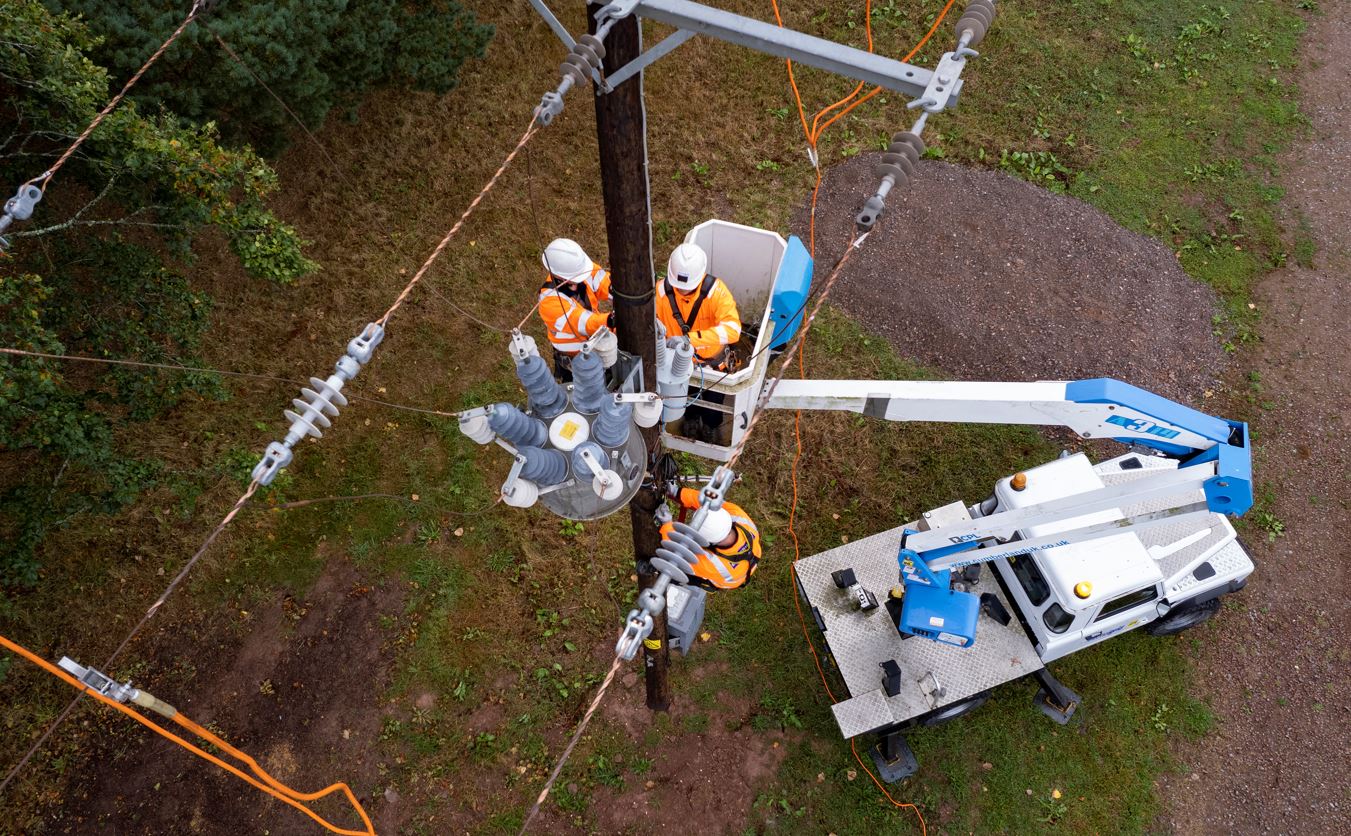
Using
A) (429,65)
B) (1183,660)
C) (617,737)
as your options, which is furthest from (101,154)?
(1183,660)

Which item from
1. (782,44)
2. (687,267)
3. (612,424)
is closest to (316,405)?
(612,424)

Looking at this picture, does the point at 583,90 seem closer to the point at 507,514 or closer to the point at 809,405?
the point at 507,514

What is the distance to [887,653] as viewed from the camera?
8289mm

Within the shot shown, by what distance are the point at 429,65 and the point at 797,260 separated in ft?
18.3

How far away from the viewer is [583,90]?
13.7 metres

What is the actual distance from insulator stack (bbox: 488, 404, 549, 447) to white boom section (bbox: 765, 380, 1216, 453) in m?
2.81

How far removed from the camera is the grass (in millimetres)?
8570

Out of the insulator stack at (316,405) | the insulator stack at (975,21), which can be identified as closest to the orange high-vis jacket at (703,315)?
the insulator stack at (975,21)

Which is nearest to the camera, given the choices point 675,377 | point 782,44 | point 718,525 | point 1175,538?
point 782,44

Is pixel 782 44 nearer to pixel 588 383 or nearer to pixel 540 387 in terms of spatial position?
pixel 588 383

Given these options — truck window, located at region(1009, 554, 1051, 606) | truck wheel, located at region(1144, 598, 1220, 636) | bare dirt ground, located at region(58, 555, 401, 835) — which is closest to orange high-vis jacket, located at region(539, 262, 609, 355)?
bare dirt ground, located at region(58, 555, 401, 835)

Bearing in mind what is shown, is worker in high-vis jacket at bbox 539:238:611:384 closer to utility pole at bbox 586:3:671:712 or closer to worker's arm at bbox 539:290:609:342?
worker's arm at bbox 539:290:609:342

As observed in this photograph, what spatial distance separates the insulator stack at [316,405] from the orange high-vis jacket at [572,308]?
2.98 m

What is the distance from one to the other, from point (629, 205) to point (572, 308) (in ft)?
7.88
